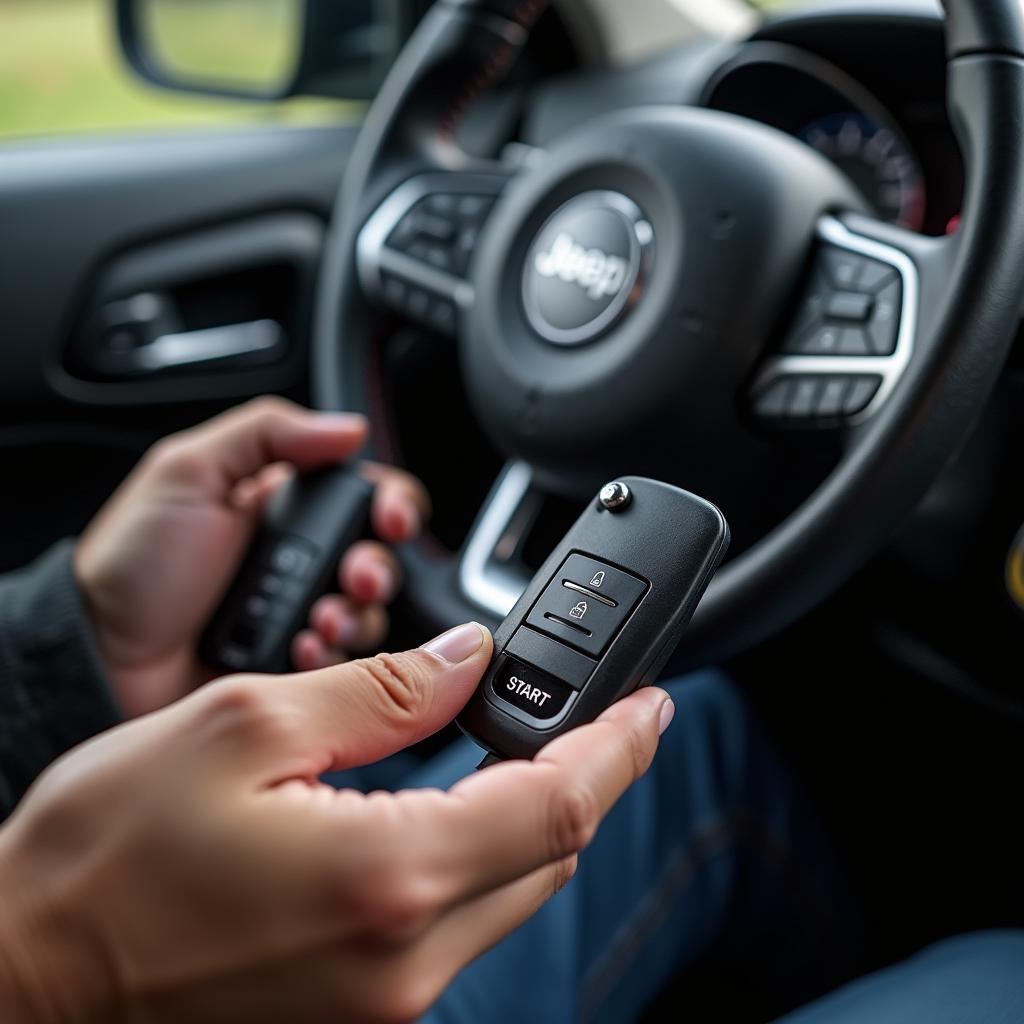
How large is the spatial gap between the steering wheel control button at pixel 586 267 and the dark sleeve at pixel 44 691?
0.40 m

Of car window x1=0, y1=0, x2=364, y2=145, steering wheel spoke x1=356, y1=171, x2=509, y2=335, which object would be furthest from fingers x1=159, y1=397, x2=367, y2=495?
car window x1=0, y1=0, x2=364, y2=145

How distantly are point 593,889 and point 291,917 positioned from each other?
1.44ft

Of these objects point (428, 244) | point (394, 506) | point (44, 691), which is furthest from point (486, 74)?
point (44, 691)

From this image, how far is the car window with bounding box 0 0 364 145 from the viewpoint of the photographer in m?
1.59

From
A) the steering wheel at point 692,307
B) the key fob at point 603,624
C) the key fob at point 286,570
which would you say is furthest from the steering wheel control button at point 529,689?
the key fob at point 286,570

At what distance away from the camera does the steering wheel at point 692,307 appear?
0.65 m

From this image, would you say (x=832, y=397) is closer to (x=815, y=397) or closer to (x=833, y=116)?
(x=815, y=397)

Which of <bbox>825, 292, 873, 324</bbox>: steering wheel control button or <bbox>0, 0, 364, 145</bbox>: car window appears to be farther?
<bbox>0, 0, 364, 145</bbox>: car window

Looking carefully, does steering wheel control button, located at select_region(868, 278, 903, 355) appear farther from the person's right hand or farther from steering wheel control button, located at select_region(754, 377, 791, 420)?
the person's right hand

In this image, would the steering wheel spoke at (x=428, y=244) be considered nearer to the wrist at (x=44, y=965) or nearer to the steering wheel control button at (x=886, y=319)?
the steering wheel control button at (x=886, y=319)

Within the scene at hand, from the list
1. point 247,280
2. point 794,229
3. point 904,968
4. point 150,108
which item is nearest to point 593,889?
point 904,968

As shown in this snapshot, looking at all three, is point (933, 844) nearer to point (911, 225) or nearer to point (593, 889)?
point (593, 889)

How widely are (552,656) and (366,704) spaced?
106mm

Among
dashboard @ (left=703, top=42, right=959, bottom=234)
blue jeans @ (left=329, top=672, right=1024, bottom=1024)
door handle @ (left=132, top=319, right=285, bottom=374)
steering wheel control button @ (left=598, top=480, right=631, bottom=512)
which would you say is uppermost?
dashboard @ (left=703, top=42, right=959, bottom=234)
